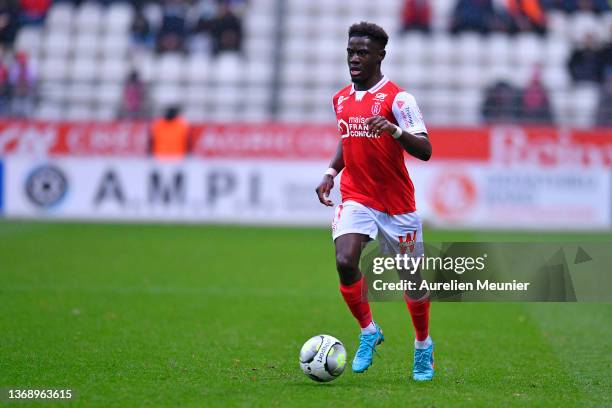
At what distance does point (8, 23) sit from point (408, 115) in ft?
67.5

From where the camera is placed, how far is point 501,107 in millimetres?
22297

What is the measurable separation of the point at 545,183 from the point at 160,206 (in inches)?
294

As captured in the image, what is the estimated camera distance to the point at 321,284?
43.7 ft

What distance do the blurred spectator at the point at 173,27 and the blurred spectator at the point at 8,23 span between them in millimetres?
3588

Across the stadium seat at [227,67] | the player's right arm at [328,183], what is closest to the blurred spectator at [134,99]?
the stadium seat at [227,67]

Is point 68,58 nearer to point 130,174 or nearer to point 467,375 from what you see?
point 130,174

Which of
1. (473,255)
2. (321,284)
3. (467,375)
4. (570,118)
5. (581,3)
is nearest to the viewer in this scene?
(467,375)

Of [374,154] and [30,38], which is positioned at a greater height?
[30,38]

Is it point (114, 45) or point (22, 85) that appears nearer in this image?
point (22, 85)

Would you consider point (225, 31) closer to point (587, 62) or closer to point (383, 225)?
point (587, 62)

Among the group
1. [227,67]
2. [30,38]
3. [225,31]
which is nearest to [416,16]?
[225,31]

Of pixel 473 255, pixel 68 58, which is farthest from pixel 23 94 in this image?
pixel 473 255

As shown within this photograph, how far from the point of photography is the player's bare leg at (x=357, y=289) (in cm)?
716

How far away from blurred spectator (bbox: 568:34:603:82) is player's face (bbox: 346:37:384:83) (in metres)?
17.9
